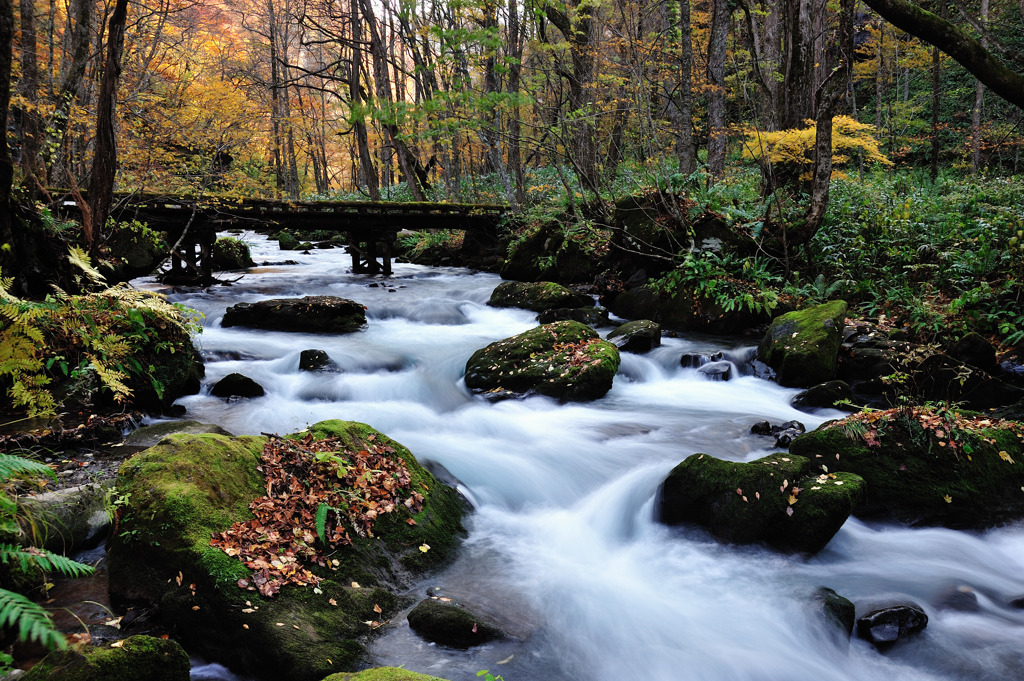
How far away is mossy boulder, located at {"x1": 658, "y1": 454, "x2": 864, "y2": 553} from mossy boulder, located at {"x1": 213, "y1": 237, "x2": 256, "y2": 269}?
18.7 metres

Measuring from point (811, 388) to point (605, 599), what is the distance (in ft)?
16.6

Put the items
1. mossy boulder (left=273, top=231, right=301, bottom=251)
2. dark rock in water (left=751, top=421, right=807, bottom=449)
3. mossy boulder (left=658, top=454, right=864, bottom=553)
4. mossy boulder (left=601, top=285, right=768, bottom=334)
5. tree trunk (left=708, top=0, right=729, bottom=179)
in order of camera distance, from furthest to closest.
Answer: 1. mossy boulder (left=273, top=231, right=301, bottom=251)
2. tree trunk (left=708, top=0, right=729, bottom=179)
3. mossy boulder (left=601, top=285, right=768, bottom=334)
4. dark rock in water (left=751, top=421, right=807, bottom=449)
5. mossy boulder (left=658, top=454, right=864, bottom=553)

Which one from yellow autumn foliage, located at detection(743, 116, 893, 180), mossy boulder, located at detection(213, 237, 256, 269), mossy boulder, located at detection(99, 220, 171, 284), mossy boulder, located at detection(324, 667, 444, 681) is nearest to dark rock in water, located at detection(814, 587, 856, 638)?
mossy boulder, located at detection(324, 667, 444, 681)

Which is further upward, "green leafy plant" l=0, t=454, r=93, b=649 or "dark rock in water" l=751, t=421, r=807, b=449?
"green leafy plant" l=0, t=454, r=93, b=649

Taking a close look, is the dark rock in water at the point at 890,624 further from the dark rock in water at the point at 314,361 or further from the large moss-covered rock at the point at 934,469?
the dark rock in water at the point at 314,361

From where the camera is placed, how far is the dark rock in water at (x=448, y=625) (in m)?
3.64

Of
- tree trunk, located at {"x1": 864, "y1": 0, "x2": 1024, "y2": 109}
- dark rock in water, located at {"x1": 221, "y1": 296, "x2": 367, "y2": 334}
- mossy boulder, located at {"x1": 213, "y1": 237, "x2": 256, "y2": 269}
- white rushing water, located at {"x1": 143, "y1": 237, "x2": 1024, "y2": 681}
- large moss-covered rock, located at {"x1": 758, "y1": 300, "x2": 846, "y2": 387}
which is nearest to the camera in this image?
white rushing water, located at {"x1": 143, "y1": 237, "x2": 1024, "y2": 681}

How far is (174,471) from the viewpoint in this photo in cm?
384

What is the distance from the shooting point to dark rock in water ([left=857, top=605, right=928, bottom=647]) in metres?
3.96

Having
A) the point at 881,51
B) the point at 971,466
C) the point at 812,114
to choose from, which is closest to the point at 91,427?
the point at 971,466

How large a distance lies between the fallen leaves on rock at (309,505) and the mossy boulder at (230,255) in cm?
1724

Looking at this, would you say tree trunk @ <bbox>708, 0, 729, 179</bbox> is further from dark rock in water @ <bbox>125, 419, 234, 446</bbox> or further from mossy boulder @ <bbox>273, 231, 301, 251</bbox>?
mossy boulder @ <bbox>273, 231, 301, 251</bbox>

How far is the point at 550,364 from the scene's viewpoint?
343 inches

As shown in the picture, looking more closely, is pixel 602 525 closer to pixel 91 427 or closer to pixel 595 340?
pixel 595 340
